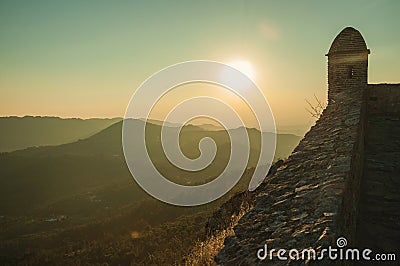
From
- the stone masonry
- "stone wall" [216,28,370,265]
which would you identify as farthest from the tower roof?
"stone wall" [216,28,370,265]

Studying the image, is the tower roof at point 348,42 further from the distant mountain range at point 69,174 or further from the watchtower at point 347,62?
the distant mountain range at point 69,174

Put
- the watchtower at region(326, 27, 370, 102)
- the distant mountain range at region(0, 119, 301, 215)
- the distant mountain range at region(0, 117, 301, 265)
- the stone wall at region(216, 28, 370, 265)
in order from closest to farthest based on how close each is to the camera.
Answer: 1. the stone wall at region(216, 28, 370, 265)
2. the watchtower at region(326, 27, 370, 102)
3. the distant mountain range at region(0, 117, 301, 265)
4. the distant mountain range at region(0, 119, 301, 215)

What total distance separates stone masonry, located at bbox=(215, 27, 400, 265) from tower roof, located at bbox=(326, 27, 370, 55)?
4.30 metres

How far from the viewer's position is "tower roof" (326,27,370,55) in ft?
39.0

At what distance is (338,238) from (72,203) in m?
69.5

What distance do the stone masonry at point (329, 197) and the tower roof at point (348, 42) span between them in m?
4.30

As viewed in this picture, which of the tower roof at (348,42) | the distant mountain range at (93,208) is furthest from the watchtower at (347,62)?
Answer: the distant mountain range at (93,208)

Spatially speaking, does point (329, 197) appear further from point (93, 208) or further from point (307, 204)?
point (93, 208)

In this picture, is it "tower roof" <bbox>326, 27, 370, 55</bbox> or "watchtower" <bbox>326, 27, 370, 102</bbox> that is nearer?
"watchtower" <bbox>326, 27, 370, 102</bbox>

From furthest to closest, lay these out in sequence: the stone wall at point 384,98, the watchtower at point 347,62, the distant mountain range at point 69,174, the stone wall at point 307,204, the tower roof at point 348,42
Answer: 1. the distant mountain range at point 69,174
2. the tower roof at point 348,42
3. the watchtower at point 347,62
4. the stone wall at point 384,98
5. the stone wall at point 307,204

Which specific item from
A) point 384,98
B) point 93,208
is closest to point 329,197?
point 384,98

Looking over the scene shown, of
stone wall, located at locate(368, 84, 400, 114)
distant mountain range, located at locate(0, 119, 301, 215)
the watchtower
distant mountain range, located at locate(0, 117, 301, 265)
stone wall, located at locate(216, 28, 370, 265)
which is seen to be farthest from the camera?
distant mountain range, located at locate(0, 119, 301, 215)

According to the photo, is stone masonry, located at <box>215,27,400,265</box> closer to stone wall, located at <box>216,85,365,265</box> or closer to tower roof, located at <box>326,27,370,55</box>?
stone wall, located at <box>216,85,365,265</box>

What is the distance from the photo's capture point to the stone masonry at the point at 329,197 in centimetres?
286
